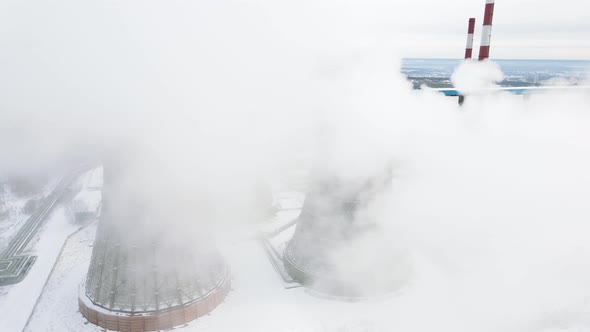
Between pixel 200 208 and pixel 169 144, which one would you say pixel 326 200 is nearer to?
pixel 200 208

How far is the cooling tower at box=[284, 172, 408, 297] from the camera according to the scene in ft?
33.4

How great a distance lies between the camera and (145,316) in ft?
27.9

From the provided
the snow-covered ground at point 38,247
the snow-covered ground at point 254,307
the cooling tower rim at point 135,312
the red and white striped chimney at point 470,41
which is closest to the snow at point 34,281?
the snow-covered ground at point 38,247

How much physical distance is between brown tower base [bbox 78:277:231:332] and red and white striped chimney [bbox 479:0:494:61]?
595 inches

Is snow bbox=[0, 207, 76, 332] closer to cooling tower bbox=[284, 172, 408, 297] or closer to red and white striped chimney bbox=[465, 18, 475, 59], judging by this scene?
cooling tower bbox=[284, 172, 408, 297]

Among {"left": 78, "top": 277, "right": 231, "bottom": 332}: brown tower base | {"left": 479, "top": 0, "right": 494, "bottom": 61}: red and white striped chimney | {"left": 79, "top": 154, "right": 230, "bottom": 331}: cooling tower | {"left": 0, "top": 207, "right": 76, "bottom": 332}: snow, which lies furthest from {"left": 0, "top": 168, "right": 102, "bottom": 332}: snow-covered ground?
{"left": 479, "top": 0, "right": 494, "bottom": 61}: red and white striped chimney

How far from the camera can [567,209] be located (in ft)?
40.8

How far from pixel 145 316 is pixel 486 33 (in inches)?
662

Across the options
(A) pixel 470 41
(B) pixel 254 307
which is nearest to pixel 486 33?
(A) pixel 470 41

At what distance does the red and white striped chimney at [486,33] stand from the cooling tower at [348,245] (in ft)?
33.5

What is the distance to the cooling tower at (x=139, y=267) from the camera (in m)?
8.64

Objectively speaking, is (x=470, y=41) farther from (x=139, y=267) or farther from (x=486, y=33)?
(x=139, y=267)

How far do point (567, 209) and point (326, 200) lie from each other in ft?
26.2

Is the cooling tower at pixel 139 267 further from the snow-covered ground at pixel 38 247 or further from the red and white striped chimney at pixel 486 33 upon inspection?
the red and white striped chimney at pixel 486 33
